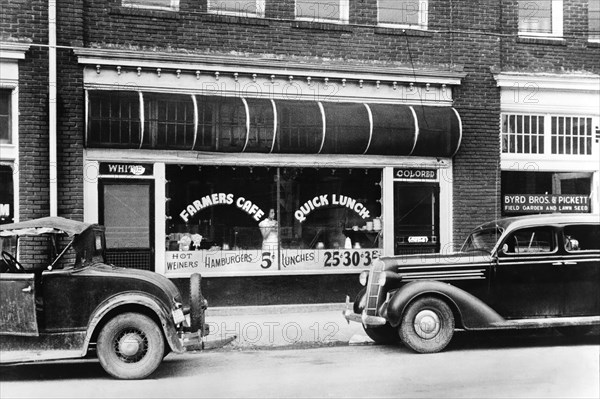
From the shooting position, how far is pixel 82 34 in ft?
36.6

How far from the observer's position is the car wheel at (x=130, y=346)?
293 inches

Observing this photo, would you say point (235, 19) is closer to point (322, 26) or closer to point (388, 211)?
point (322, 26)

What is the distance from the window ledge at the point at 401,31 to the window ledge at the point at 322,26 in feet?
2.00

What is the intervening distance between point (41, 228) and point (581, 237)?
716cm

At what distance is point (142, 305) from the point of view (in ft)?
24.8

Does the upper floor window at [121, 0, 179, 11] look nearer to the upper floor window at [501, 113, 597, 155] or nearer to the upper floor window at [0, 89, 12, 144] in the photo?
the upper floor window at [0, 89, 12, 144]

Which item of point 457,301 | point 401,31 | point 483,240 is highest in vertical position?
point 401,31

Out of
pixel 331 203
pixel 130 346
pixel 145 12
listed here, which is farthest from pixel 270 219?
pixel 130 346

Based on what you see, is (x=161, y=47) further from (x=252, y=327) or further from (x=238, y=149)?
(x=252, y=327)

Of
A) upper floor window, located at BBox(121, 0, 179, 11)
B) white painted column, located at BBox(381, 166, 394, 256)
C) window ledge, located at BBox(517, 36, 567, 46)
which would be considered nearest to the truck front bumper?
white painted column, located at BBox(381, 166, 394, 256)

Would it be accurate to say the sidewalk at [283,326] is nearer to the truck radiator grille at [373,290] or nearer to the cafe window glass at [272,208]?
the truck radiator grille at [373,290]

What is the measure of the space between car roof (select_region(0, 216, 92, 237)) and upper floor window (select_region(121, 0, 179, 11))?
5096mm

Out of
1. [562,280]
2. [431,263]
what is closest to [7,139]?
[431,263]

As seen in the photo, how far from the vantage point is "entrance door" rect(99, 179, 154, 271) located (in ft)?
→ 37.3
